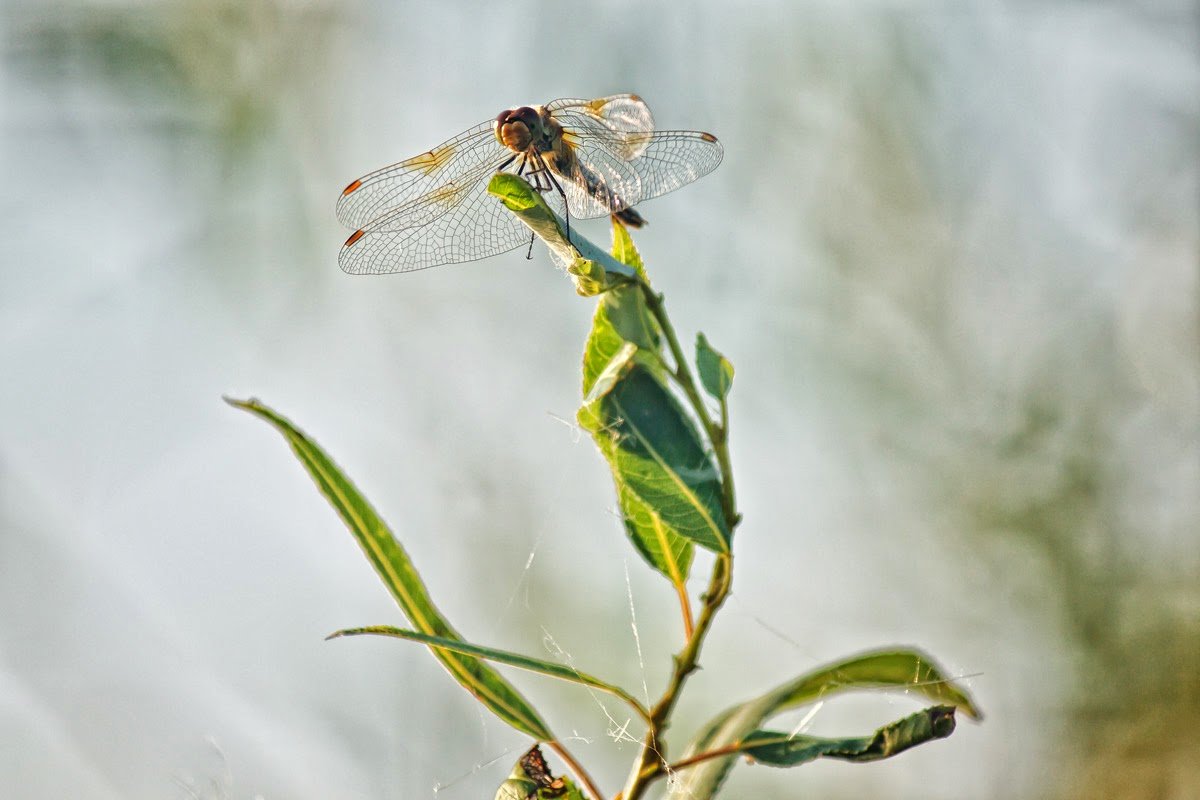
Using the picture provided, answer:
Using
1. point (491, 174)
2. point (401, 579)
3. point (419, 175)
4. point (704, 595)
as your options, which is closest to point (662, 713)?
point (704, 595)

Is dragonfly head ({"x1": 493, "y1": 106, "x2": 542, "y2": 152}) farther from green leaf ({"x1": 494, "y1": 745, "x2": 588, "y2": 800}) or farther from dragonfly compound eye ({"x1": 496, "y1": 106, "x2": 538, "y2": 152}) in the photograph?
green leaf ({"x1": 494, "y1": 745, "x2": 588, "y2": 800})

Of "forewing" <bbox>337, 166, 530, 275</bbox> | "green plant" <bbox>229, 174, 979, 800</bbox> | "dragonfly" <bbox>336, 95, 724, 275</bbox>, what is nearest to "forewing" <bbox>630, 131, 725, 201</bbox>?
"dragonfly" <bbox>336, 95, 724, 275</bbox>

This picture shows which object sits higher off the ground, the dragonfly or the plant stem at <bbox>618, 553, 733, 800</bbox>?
the dragonfly

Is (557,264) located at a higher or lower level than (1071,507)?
lower

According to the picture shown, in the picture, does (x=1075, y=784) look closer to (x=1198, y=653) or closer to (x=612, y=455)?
(x=1198, y=653)

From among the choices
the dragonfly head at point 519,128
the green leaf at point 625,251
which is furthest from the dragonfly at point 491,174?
the green leaf at point 625,251

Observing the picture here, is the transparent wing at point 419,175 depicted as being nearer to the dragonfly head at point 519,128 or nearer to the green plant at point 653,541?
the dragonfly head at point 519,128

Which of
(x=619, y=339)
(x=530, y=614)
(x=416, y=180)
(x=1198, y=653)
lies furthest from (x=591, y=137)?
(x=1198, y=653)
